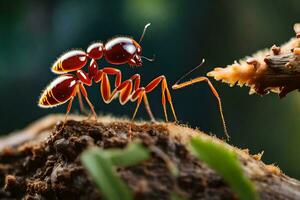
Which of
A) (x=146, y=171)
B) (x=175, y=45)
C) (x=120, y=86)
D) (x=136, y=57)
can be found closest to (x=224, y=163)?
(x=146, y=171)

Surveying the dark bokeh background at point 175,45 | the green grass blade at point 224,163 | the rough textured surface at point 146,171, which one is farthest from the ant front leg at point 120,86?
the dark bokeh background at point 175,45

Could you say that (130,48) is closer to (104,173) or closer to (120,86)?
(120,86)

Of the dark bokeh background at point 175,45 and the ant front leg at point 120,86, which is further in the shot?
the dark bokeh background at point 175,45

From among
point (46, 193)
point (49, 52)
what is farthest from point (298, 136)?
point (46, 193)

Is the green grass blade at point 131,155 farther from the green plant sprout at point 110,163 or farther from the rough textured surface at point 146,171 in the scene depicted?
the rough textured surface at point 146,171

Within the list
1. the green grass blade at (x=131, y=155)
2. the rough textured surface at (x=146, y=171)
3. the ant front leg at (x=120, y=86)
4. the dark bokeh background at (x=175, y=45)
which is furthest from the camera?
the dark bokeh background at (x=175, y=45)
